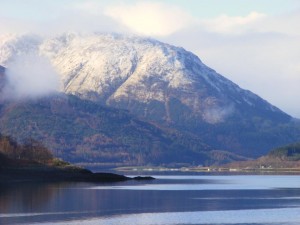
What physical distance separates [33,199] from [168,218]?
109 ft

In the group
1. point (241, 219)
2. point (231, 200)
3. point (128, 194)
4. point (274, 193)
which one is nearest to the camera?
point (241, 219)

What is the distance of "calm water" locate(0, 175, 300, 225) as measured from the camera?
115 m

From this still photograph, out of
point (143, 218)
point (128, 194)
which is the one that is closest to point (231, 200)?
point (128, 194)

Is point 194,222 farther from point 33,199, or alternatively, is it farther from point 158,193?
point 158,193

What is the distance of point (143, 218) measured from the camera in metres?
119

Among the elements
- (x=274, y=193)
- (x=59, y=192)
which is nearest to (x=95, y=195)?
(x=59, y=192)

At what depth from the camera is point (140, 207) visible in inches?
5428

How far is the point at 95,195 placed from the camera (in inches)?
6358

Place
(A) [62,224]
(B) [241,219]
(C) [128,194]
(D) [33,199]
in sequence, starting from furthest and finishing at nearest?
(C) [128,194]
(D) [33,199]
(B) [241,219]
(A) [62,224]

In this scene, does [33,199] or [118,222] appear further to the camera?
[33,199]

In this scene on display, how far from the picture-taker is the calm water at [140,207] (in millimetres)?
115188

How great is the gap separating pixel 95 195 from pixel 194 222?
50.1m

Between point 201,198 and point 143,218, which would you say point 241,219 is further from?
point 201,198

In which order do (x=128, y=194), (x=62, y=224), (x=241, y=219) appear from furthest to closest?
(x=128, y=194)
(x=241, y=219)
(x=62, y=224)
